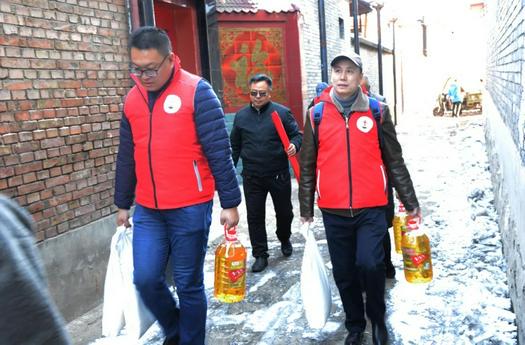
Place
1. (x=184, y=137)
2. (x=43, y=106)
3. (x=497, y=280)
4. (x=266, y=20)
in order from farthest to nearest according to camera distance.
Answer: (x=266, y=20), (x=497, y=280), (x=43, y=106), (x=184, y=137)

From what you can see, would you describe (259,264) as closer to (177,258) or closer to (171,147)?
(177,258)

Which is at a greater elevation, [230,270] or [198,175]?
[198,175]

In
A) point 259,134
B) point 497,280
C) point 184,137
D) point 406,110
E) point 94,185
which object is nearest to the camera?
point 184,137

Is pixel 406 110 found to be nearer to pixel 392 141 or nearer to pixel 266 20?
pixel 266 20

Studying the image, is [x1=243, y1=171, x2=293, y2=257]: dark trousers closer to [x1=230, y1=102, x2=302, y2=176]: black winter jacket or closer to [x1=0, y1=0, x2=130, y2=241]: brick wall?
[x1=230, y1=102, x2=302, y2=176]: black winter jacket

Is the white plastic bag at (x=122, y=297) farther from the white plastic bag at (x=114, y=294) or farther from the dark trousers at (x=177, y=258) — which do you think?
the dark trousers at (x=177, y=258)

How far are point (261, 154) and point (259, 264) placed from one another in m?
1.14

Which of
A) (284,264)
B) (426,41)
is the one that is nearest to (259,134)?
(284,264)

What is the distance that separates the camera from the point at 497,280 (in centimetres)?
458

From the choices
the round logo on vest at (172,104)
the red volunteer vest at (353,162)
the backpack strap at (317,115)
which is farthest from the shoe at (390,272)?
the round logo on vest at (172,104)

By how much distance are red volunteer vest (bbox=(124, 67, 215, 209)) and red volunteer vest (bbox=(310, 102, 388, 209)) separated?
0.85 meters

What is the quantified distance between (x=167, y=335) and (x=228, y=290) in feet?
1.64

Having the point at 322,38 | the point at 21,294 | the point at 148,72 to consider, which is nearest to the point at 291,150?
the point at 148,72

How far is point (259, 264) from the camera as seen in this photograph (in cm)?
543
